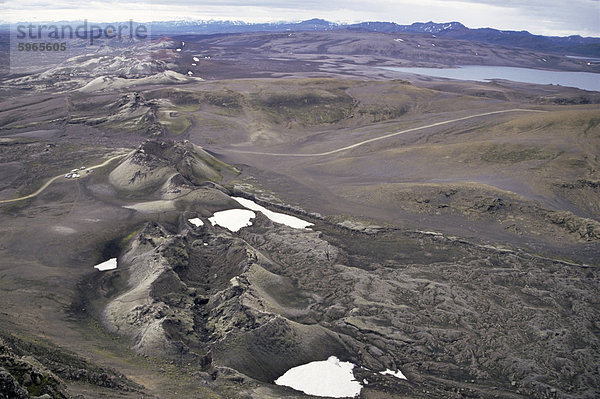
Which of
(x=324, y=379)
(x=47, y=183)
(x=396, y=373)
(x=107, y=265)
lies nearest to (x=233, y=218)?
(x=107, y=265)

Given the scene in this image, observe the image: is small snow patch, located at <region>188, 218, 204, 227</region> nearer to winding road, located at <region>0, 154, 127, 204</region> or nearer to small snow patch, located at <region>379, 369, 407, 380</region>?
winding road, located at <region>0, 154, 127, 204</region>

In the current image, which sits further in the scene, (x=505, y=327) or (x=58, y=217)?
(x=58, y=217)

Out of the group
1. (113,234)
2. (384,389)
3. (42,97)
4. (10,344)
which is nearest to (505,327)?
(384,389)

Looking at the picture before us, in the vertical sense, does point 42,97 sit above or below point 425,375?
above

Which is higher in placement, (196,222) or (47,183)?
(47,183)

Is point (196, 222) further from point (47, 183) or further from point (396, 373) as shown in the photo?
point (396, 373)

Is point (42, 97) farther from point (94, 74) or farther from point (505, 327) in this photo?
point (505, 327)
